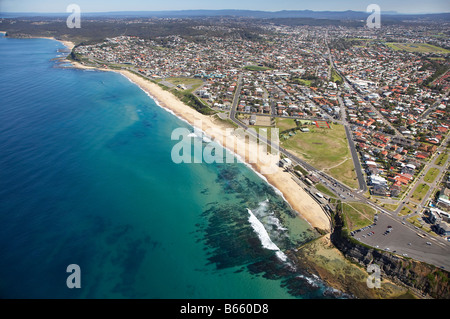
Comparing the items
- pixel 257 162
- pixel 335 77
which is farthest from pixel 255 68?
pixel 257 162

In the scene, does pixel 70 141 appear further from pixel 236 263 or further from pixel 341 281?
pixel 341 281

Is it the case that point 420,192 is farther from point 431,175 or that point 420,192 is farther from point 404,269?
point 404,269

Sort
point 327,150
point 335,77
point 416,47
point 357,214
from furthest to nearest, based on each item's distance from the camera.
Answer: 1. point 416,47
2. point 335,77
3. point 327,150
4. point 357,214

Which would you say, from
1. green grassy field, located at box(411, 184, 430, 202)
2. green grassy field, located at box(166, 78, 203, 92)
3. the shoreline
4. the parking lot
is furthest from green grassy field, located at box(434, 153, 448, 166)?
green grassy field, located at box(166, 78, 203, 92)

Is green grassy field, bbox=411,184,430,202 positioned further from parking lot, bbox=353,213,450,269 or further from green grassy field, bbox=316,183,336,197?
green grassy field, bbox=316,183,336,197
